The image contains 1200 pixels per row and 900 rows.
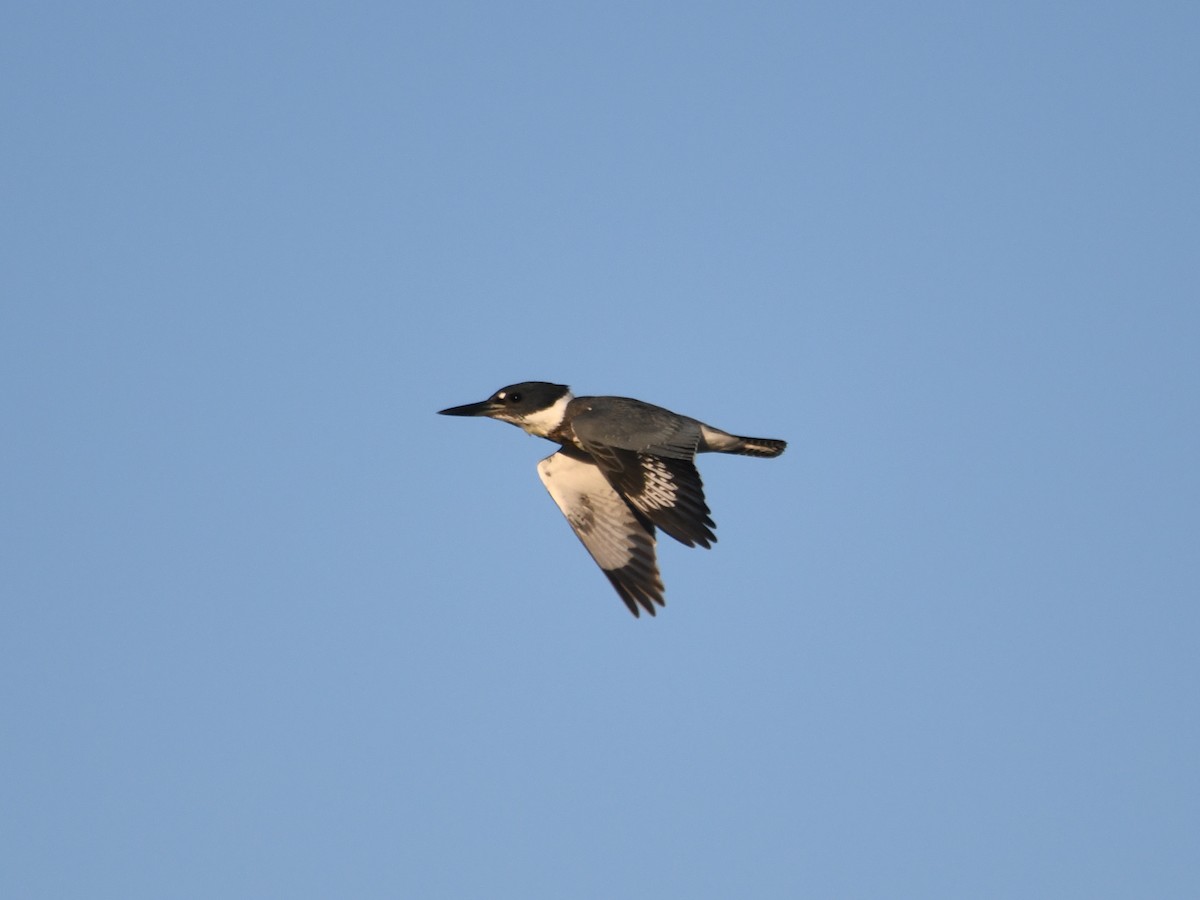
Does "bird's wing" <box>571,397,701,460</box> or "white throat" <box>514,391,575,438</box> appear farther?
"white throat" <box>514,391,575,438</box>

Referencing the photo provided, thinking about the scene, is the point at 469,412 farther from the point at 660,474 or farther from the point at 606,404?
the point at 660,474

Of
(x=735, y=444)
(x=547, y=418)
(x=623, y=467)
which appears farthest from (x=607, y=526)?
(x=623, y=467)

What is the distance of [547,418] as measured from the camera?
12.5m

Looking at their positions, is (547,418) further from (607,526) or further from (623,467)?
(623,467)

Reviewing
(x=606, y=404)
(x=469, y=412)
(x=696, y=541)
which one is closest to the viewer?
(x=696, y=541)

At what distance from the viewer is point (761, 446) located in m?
12.2

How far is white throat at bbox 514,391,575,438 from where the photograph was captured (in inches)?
487

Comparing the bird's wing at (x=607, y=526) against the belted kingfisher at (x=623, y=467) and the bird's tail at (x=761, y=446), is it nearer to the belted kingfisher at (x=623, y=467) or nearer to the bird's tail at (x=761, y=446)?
the belted kingfisher at (x=623, y=467)

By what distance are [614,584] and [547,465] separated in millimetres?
1318

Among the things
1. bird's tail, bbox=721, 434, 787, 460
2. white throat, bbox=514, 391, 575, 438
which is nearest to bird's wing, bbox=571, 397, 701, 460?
white throat, bbox=514, 391, 575, 438

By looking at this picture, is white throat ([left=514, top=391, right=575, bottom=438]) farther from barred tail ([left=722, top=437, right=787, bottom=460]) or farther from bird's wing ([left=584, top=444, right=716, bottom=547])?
barred tail ([left=722, top=437, right=787, bottom=460])

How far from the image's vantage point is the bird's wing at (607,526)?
12.1 meters

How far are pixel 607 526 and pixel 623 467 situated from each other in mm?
1481

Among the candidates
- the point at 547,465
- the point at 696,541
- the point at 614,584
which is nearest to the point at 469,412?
the point at 547,465
